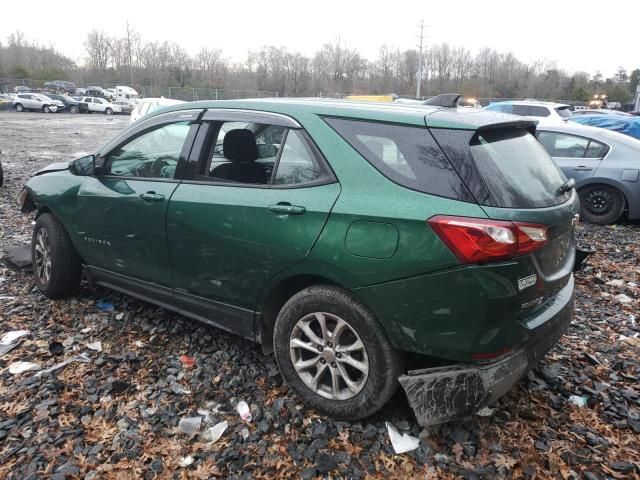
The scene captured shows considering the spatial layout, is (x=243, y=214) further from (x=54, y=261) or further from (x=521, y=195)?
(x=54, y=261)

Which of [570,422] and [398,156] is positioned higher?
[398,156]

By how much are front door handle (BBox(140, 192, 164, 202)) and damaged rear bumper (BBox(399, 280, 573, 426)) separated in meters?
2.02

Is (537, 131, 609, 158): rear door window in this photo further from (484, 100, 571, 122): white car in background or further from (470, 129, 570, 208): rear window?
(484, 100, 571, 122): white car in background

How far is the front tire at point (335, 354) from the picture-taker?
104 inches

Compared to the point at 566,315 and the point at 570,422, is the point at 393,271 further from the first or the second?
the point at 570,422

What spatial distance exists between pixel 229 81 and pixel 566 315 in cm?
8423

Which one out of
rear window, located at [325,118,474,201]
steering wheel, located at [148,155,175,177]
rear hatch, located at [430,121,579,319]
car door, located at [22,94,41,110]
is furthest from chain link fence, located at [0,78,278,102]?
rear hatch, located at [430,121,579,319]

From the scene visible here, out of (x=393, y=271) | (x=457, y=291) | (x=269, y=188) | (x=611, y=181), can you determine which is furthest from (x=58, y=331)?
(x=611, y=181)

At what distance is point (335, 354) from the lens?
279 cm

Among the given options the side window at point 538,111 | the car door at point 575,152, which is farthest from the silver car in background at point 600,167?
the side window at point 538,111

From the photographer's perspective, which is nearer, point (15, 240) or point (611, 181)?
point (15, 240)

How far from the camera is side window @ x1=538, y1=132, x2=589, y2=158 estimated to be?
25.5 feet

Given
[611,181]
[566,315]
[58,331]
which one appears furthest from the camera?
[611,181]

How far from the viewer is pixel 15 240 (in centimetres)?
641
